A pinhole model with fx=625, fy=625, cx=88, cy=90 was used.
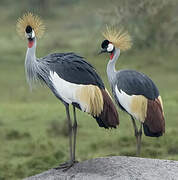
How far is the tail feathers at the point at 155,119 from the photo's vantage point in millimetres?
7336

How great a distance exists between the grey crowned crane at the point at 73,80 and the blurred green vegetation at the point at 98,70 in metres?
3.43

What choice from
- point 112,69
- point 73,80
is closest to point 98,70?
point 112,69

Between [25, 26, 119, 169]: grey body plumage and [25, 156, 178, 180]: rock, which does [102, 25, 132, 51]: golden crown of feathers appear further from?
[25, 156, 178, 180]: rock

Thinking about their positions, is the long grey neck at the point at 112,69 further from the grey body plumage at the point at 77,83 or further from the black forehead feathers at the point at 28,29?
the black forehead feathers at the point at 28,29

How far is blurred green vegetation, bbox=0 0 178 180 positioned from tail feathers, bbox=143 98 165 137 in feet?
8.82

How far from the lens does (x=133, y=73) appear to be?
754 centimetres

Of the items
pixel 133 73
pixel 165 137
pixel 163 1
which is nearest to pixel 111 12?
pixel 163 1

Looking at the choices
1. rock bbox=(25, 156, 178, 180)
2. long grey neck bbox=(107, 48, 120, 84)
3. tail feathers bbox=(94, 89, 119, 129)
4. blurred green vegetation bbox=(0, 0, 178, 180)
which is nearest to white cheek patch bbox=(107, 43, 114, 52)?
long grey neck bbox=(107, 48, 120, 84)

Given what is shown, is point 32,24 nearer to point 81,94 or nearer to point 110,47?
point 81,94

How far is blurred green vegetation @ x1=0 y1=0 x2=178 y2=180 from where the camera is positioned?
10688 mm

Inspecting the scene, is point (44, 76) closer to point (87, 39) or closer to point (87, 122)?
point (87, 122)

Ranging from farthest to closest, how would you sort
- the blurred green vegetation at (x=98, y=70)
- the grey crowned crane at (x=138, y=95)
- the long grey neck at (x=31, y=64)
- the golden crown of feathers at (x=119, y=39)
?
Result: the blurred green vegetation at (x=98, y=70) → the grey crowned crane at (x=138, y=95) → the golden crown of feathers at (x=119, y=39) → the long grey neck at (x=31, y=64)

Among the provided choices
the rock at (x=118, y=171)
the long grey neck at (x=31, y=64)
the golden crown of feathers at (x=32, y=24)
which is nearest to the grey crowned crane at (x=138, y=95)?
the rock at (x=118, y=171)

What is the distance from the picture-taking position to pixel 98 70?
62.4ft
